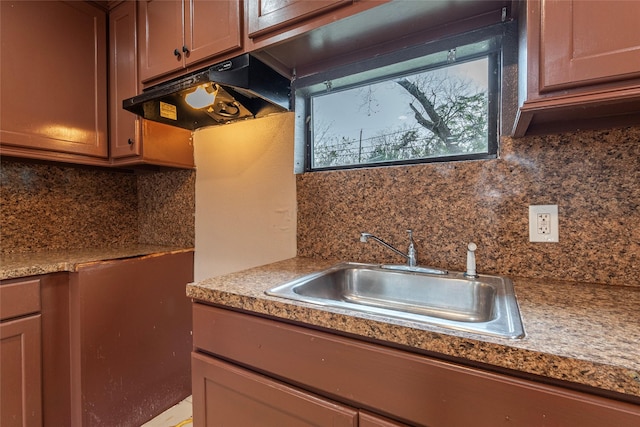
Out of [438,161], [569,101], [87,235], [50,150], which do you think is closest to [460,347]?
[569,101]

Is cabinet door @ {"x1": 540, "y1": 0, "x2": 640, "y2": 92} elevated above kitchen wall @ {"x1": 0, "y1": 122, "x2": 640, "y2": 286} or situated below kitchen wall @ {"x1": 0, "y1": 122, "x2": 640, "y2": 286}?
above

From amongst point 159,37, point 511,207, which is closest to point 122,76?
point 159,37

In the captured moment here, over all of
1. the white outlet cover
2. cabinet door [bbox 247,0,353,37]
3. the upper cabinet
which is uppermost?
cabinet door [bbox 247,0,353,37]

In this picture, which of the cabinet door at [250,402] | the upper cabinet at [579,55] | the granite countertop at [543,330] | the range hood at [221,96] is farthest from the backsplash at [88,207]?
the upper cabinet at [579,55]

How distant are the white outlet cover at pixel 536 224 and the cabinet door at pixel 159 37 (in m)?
1.53

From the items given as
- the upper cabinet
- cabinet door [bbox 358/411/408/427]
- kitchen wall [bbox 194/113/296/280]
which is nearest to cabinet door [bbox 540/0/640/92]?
the upper cabinet

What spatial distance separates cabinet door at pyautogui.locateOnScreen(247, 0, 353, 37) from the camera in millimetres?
963

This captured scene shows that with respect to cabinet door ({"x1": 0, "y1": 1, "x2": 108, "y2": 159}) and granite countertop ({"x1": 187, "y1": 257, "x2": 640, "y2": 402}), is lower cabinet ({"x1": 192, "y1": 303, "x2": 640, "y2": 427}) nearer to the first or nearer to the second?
granite countertop ({"x1": 187, "y1": 257, "x2": 640, "y2": 402})

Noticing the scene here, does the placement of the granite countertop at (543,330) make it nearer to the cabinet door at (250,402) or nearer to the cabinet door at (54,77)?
the cabinet door at (250,402)

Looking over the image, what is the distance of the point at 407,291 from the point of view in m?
1.05

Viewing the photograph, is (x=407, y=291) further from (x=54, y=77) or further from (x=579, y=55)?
(x=54, y=77)

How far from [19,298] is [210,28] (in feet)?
4.47

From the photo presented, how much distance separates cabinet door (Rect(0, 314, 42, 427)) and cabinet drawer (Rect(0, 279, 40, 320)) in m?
0.03

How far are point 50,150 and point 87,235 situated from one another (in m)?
0.59
